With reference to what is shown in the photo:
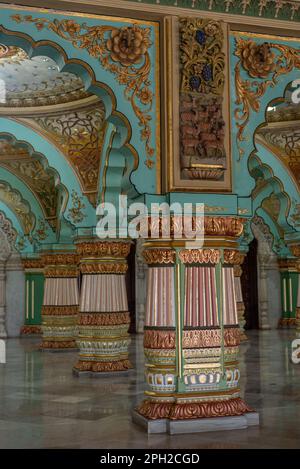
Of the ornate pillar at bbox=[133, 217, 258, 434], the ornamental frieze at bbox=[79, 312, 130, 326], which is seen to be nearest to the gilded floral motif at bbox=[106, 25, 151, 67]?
the ornate pillar at bbox=[133, 217, 258, 434]

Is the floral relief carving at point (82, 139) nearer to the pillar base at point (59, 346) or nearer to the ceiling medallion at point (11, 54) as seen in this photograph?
the ceiling medallion at point (11, 54)

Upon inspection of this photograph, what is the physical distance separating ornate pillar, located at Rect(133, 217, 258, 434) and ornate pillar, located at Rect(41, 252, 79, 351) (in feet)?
21.9

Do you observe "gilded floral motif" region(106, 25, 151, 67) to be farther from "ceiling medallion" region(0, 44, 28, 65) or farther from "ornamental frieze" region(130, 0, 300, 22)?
"ceiling medallion" region(0, 44, 28, 65)

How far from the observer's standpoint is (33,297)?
15250mm

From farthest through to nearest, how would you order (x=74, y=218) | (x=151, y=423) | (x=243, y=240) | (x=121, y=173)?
(x=243, y=240) → (x=74, y=218) → (x=121, y=173) → (x=151, y=423)

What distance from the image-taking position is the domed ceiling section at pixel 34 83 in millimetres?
7676

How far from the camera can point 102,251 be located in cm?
884

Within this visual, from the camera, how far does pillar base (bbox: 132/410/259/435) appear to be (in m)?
4.98

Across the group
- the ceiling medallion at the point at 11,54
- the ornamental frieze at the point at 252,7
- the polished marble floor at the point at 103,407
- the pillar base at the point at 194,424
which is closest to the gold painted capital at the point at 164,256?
the pillar base at the point at 194,424

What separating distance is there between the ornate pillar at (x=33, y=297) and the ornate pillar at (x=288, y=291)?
6399mm

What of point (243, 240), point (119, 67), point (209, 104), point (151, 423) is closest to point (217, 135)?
point (209, 104)

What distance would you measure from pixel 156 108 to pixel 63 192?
3910 millimetres

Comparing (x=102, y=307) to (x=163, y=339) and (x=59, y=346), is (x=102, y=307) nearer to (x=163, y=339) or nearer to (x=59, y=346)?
(x=59, y=346)

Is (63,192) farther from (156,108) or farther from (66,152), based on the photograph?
(156,108)
